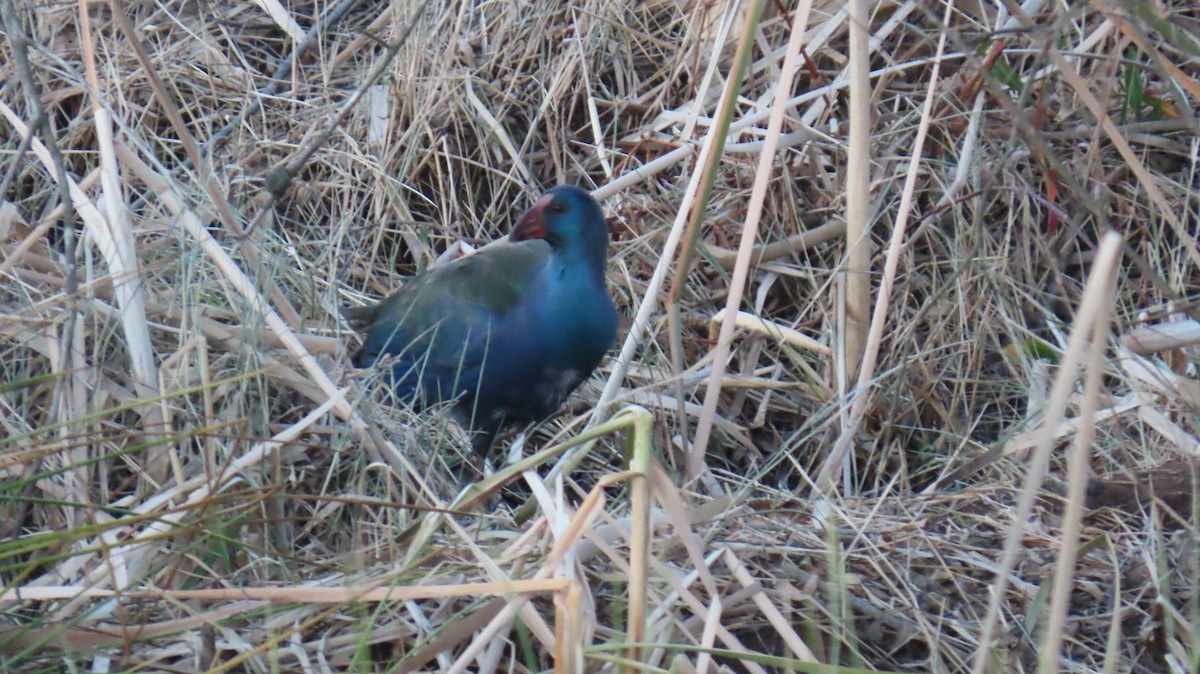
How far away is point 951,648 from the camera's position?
4.80 ft

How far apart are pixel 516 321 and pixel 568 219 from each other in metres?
0.20

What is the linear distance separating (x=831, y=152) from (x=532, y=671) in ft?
5.21

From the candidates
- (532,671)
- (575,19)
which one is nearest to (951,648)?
(532,671)

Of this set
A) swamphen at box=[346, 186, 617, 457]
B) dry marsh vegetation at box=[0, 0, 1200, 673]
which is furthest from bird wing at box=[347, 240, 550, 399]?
dry marsh vegetation at box=[0, 0, 1200, 673]

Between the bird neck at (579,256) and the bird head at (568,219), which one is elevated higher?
the bird head at (568,219)

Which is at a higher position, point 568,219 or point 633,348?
point 568,219

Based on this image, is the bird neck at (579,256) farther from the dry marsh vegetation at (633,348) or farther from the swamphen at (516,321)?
the dry marsh vegetation at (633,348)

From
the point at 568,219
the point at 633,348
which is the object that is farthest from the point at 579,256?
the point at 633,348

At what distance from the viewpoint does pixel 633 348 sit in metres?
2.11

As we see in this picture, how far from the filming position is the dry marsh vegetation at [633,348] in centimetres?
131

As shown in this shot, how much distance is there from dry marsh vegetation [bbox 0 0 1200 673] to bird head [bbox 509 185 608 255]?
166 millimetres

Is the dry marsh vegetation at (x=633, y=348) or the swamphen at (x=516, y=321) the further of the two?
the swamphen at (x=516, y=321)

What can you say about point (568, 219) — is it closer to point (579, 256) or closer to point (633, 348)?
point (579, 256)

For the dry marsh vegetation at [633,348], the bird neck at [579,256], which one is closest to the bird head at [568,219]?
the bird neck at [579,256]
